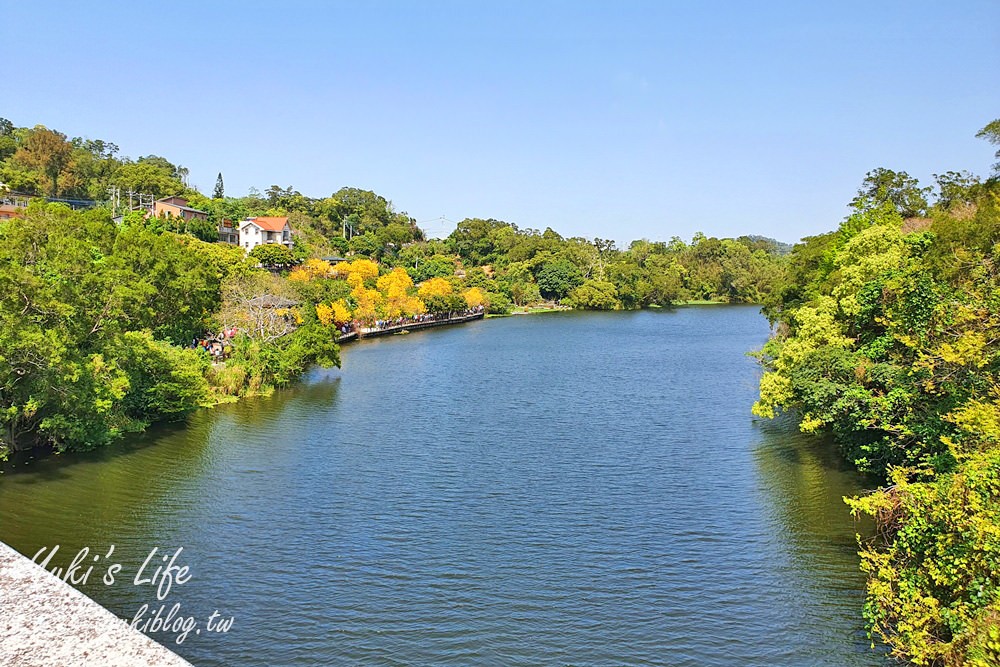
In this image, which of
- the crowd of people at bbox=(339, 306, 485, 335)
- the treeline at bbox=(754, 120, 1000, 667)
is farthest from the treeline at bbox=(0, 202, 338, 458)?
the crowd of people at bbox=(339, 306, 485, 335)

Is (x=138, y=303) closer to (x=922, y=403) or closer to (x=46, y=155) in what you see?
(x=922, y=403)

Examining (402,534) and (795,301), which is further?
(795,301)

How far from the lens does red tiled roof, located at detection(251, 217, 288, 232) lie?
3258 inches

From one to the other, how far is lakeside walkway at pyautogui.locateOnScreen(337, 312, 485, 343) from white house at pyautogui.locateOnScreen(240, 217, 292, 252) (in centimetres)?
1992

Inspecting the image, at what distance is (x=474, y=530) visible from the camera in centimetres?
1898

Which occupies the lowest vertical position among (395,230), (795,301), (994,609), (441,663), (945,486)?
(441,663)

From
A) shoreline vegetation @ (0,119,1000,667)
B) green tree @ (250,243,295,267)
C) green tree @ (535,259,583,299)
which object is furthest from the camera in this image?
green tree @ (535,259,583,299)

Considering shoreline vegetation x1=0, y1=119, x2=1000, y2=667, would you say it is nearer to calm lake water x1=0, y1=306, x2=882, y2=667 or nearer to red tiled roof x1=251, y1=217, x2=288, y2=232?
calm lake water x1=0, y1=306, x2=882, y2=667

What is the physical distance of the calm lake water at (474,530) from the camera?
46.1 ft

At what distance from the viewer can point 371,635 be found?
46.0ft

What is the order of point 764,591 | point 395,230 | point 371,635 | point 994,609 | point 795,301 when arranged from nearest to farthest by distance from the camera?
point 994,609
point 371,635
point 764,591
point 795,301
point 395,230

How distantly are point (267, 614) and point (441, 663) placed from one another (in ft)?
12.4

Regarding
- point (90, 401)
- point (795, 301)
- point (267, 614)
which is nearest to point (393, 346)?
point (795, 301)

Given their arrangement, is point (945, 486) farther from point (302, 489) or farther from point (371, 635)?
point (302, 489)
